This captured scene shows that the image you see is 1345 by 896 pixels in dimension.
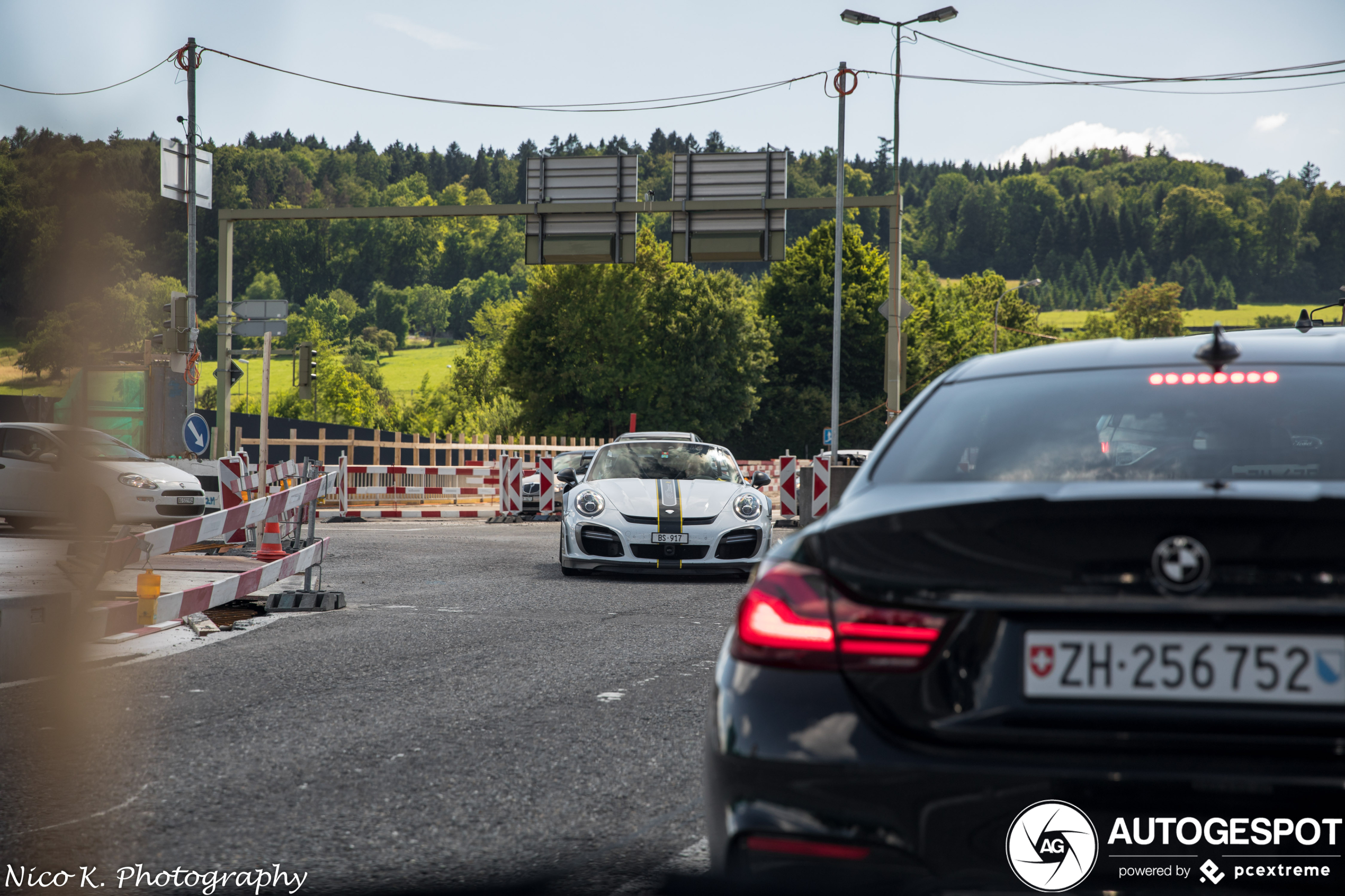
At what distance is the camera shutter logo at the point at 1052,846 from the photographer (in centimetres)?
204

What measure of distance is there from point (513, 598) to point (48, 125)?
8367 millimetres

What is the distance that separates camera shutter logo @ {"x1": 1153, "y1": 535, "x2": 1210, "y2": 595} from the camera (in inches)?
81.1

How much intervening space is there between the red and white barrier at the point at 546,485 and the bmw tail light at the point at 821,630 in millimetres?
20179

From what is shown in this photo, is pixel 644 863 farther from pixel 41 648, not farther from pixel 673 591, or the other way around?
pixel 673 591

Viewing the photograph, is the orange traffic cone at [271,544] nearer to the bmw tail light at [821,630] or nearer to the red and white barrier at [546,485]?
the bmw tail light at [821,630]

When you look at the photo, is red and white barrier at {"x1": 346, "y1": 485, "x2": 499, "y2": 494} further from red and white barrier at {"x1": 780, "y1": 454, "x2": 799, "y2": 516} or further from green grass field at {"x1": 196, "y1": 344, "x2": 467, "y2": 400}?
green grass field at {"x1": 196, "y1": 344, "x2": 467, "y2": 400}

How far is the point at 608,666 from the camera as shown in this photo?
699cm

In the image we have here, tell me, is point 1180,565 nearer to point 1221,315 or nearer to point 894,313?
point 894,313

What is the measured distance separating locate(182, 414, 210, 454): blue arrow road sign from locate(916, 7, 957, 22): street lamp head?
72.3 feet

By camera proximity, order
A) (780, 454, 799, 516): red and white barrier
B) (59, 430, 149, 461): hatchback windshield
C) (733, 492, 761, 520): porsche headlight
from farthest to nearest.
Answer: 1. (780, 454, 799, 516): red and white barrier
2. (733, 492, 761, 520): porsche headlight
3. (59, 430, 149, 461): hatchback windshield

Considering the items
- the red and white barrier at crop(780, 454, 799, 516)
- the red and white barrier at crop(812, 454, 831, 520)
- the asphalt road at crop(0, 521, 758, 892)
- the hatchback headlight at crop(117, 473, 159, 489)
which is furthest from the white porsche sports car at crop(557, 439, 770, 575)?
the red and white barrier at crop(780, 454, 799, 516)

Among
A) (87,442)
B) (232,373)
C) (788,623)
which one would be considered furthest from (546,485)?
(788,623)

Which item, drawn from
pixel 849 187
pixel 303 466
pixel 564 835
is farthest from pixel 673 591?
pixel 849 187

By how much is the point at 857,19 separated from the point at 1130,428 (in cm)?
3243
